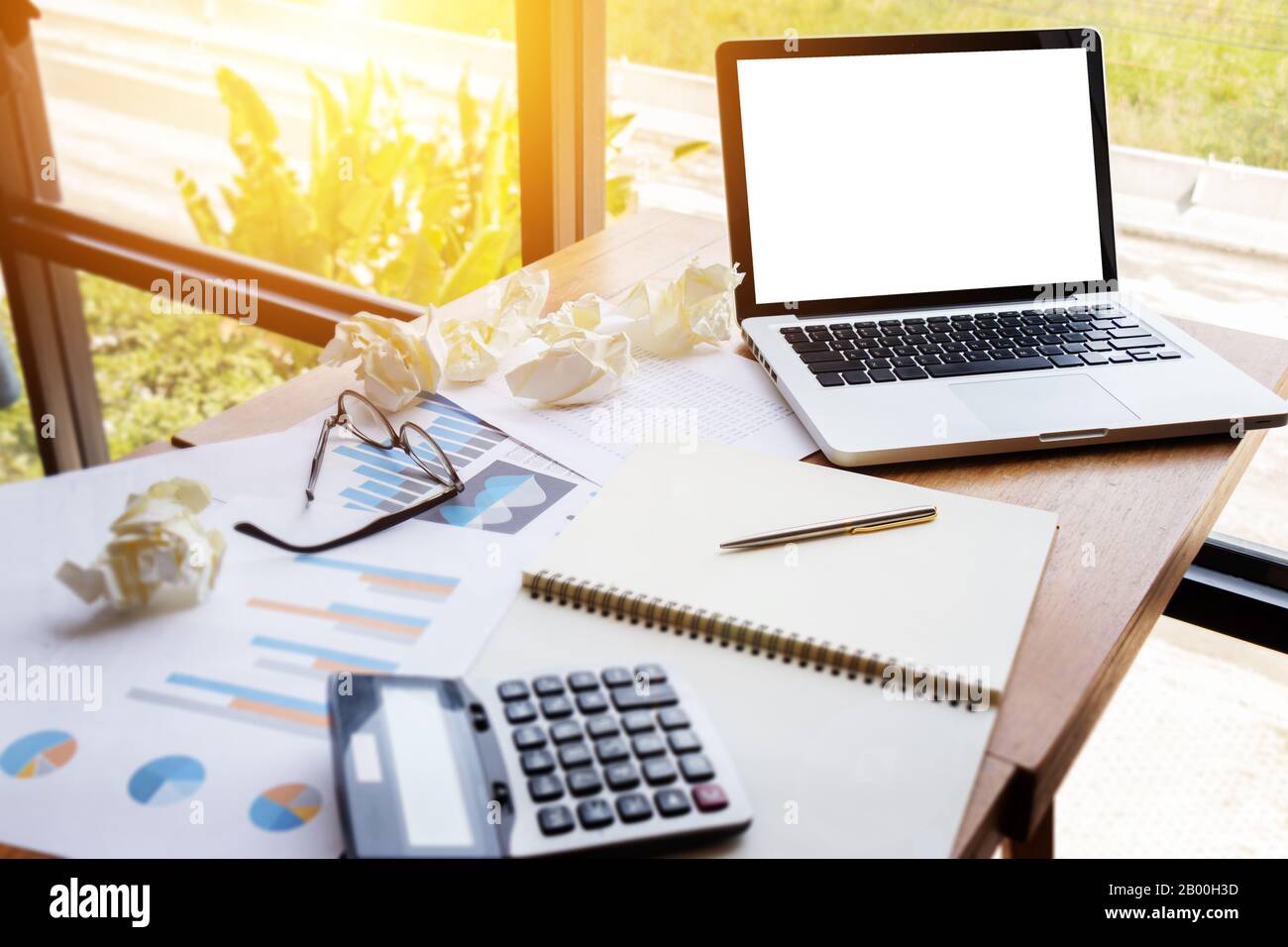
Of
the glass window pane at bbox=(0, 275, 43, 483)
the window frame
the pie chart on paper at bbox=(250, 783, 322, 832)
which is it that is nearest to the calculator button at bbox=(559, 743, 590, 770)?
the pie chart on paper at bbox=(250, 783, 322, 832)

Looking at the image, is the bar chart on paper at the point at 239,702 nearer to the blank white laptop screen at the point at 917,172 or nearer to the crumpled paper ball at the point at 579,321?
the crumpled paper ball at the point at 579,321

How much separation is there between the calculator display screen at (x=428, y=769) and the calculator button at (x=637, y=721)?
0.25 feet

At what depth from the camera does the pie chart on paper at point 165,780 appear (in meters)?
0.47

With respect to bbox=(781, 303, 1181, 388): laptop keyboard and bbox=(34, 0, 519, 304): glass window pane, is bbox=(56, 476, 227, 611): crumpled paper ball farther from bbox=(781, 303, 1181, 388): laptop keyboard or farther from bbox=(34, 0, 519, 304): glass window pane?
bbox=(34, 0, 519, 304): glass window pane

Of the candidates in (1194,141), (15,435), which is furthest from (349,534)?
(15,435)

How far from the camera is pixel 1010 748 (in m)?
0.50

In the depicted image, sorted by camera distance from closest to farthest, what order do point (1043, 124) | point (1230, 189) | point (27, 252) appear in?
1. point (1043, 124)
2. point (1230, 189)
3. point (27, 252)

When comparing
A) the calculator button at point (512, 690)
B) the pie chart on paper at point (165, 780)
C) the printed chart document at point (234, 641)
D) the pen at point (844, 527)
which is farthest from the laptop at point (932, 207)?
the pie chart on paper at point (165, 780)

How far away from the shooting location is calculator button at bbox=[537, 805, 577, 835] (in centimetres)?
44

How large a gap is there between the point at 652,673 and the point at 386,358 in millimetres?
399

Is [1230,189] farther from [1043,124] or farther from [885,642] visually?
[885,642]

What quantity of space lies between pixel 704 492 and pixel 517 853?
33cm
